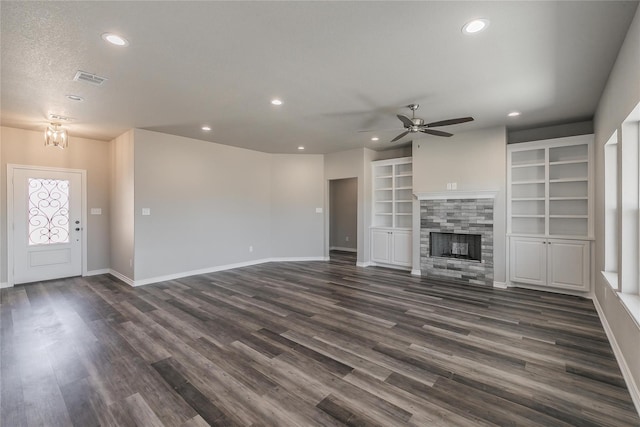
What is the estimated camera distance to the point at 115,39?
7.97 feet

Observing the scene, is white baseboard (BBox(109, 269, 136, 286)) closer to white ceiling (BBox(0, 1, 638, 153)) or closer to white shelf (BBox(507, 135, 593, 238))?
white ceiling (BBox(0, 1, 638, 153))

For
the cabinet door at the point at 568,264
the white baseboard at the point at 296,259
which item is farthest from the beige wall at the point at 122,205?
the cabinet door at the point at 568,264

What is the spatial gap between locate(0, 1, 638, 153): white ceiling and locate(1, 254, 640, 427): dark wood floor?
2.84 meters

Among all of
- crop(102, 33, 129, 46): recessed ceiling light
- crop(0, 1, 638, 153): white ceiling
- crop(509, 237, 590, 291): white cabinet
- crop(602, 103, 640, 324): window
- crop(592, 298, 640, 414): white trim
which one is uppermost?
crop(0, 1, 638, 153): white ceiling

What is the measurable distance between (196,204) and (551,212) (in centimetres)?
669

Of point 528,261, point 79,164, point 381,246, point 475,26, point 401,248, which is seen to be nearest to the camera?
point 475,26

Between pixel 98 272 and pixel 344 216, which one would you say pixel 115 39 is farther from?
pixel 344 216

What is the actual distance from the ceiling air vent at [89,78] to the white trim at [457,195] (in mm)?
5355

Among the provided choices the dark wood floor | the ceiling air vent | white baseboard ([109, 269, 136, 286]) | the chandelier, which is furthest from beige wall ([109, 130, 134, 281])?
the ceiling air vent

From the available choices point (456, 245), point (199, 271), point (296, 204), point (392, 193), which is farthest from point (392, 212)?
point (199, 271)

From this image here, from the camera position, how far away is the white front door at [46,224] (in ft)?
17.1

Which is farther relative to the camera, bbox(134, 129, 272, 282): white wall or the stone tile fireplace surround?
bbox(134, 129, 272, 282): white wall

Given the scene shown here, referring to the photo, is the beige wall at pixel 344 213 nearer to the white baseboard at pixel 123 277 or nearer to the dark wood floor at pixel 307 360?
the dark wood floor at pixel 307 360

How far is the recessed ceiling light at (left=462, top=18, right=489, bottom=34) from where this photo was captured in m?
2.22
